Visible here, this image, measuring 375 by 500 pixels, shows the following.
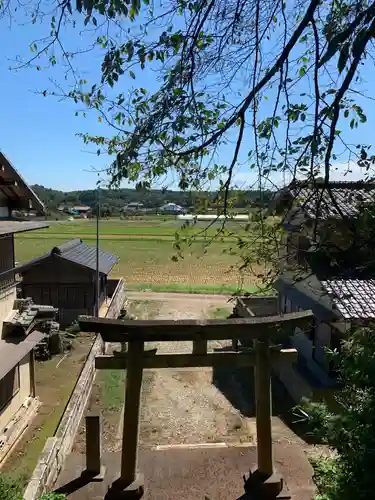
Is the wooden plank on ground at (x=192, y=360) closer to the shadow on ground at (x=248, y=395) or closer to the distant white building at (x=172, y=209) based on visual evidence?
the distant white building at (x=172, y=209)

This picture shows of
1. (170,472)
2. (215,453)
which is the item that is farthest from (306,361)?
(170,472)

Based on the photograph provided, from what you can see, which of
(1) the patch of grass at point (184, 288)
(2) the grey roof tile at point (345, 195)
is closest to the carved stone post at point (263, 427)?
(2) the grey roof tile at point (345, 195)

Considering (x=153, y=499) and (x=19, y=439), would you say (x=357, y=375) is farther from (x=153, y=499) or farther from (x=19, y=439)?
(x=19, y=439)

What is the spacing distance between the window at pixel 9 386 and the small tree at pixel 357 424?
28.0 feet

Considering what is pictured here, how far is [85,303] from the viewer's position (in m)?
21.3

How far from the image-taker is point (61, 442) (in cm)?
866

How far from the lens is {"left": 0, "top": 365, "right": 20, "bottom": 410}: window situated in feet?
34.3

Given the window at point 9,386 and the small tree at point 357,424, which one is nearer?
the small tree at point 357,424

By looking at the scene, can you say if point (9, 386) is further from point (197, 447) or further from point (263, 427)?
point (263, 427)

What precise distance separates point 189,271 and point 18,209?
97.4ft

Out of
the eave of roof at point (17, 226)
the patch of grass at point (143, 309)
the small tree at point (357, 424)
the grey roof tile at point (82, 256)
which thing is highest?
the eave of roof at point (17, 226)

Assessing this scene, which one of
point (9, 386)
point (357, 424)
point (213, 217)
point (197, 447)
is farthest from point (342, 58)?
point (9, 386)

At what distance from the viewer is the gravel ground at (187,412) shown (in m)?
11.1

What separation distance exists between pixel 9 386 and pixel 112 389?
3.80 metres
